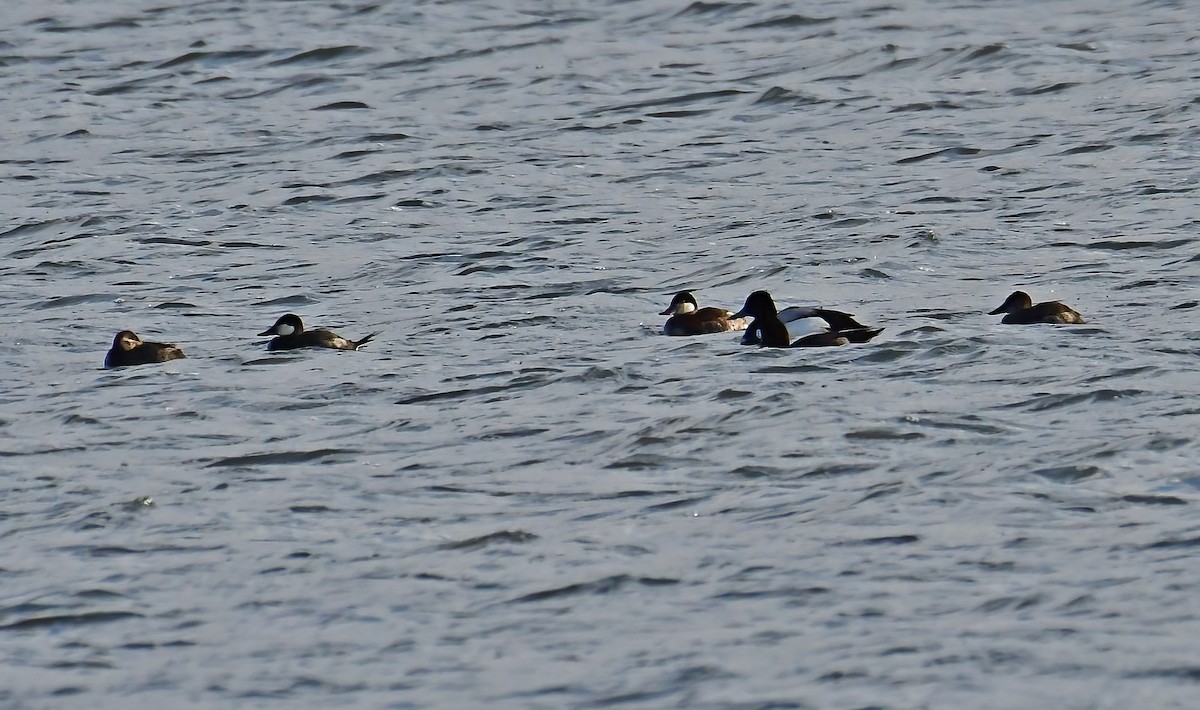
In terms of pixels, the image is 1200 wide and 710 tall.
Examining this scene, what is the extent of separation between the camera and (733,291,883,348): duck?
13445 mm

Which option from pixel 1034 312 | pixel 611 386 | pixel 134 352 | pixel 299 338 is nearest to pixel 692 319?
pixel 611 386

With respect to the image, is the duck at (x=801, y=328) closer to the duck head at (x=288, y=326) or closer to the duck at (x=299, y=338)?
the duck at (x=299, y=338)

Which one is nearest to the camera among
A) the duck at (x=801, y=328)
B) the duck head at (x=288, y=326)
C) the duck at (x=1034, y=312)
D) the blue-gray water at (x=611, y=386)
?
the blue-gray water at (x=611, y=386)

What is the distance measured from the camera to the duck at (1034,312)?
13203 millimetres

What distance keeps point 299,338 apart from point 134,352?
1076 mm

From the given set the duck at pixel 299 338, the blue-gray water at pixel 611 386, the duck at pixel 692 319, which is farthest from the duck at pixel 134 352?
the duck at pixel 692 319

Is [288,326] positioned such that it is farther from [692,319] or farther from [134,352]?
[692,319]

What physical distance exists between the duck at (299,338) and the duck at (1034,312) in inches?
172

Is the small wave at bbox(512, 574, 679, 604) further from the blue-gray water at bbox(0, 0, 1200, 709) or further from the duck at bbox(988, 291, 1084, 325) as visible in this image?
A: the duck at bbox(988, 291, 1084, 325)

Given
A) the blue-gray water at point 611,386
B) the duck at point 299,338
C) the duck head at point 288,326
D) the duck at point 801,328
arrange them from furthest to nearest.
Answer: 1. the duck head at point 288,326
2. the duck at point 299,338
3. the duck at point 801,328
4. the blue-gray water at point 611,386

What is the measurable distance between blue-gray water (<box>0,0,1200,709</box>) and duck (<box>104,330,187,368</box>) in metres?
0.17

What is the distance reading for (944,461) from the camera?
1036 cm

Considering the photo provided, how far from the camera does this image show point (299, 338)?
13703mm

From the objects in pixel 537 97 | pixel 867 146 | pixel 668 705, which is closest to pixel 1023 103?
pixel 867 146
